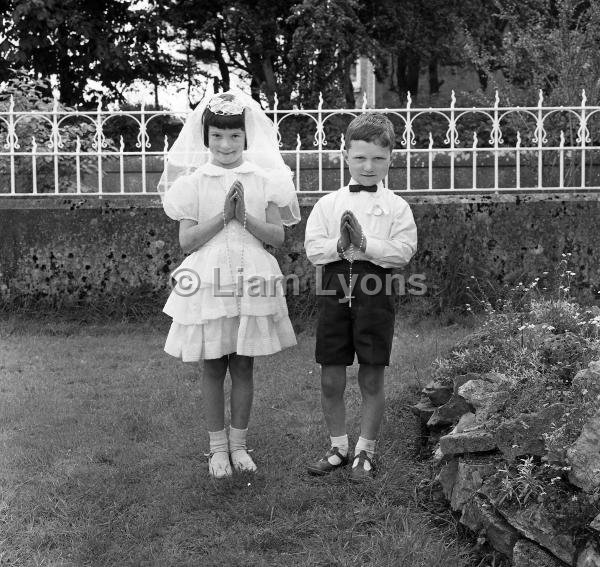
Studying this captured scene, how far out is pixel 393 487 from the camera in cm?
301

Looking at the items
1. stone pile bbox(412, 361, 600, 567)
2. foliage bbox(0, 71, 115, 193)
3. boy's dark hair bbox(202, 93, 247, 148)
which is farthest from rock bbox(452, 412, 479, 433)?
foliage bbox(0, 71, 115, 193)

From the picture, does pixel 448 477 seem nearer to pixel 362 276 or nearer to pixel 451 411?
pixel 451 411

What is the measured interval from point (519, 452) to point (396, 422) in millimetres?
1234

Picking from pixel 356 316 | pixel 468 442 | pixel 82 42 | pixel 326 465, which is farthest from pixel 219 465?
pixel 82 42

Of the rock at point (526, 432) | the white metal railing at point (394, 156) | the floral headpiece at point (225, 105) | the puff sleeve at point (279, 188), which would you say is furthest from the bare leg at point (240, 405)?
the white metal railing at point (394, 156)

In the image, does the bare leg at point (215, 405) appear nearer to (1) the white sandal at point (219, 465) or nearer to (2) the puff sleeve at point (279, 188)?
(1) the white sandal at point (219, 465)

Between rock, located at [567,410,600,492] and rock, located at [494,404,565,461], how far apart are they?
0.18 metres

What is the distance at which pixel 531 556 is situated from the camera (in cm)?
223

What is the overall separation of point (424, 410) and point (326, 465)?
1.80 ft

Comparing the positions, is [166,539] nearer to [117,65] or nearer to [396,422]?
[396,422]

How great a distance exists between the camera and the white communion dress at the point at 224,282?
3164mm

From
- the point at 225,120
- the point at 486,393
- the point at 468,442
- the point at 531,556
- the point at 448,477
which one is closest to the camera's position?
the point at 531,556

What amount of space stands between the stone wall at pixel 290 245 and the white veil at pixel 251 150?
7.80 ft

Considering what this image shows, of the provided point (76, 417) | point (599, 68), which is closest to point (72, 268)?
point (76, 417)
